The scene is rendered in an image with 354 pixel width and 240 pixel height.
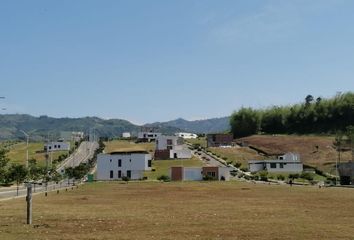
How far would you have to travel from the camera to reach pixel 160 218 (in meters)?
33.3

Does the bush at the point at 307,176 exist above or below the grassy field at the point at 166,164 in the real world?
below

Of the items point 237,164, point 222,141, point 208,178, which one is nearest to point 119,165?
point 208,178

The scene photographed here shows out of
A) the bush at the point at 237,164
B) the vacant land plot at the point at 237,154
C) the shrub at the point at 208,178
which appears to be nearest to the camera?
the shrub at the point at 208,178

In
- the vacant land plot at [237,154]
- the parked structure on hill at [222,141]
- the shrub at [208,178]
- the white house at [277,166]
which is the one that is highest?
the parked structure on hill at [222,141]

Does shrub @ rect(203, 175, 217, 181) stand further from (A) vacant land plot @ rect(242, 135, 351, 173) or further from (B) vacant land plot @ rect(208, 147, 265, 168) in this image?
(A) vacant land plot @ rect(242, 135, 351, 173)

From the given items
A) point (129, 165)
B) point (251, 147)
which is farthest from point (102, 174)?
point (251, 147)

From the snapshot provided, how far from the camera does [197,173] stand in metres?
126

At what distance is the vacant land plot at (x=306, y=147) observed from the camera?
493 ft

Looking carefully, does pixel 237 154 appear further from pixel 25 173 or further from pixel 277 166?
pixel 25 173

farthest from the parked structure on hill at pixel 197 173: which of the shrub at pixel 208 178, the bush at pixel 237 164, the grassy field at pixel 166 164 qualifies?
the bush at pixel 237 164

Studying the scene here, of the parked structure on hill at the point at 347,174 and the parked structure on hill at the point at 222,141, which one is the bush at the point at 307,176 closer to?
the parked structure on hill at the point at 347,174

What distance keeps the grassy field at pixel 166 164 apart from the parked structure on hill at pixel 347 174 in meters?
38.5

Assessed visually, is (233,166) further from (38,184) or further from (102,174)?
(38,184)

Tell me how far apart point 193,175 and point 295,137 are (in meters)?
70.4
